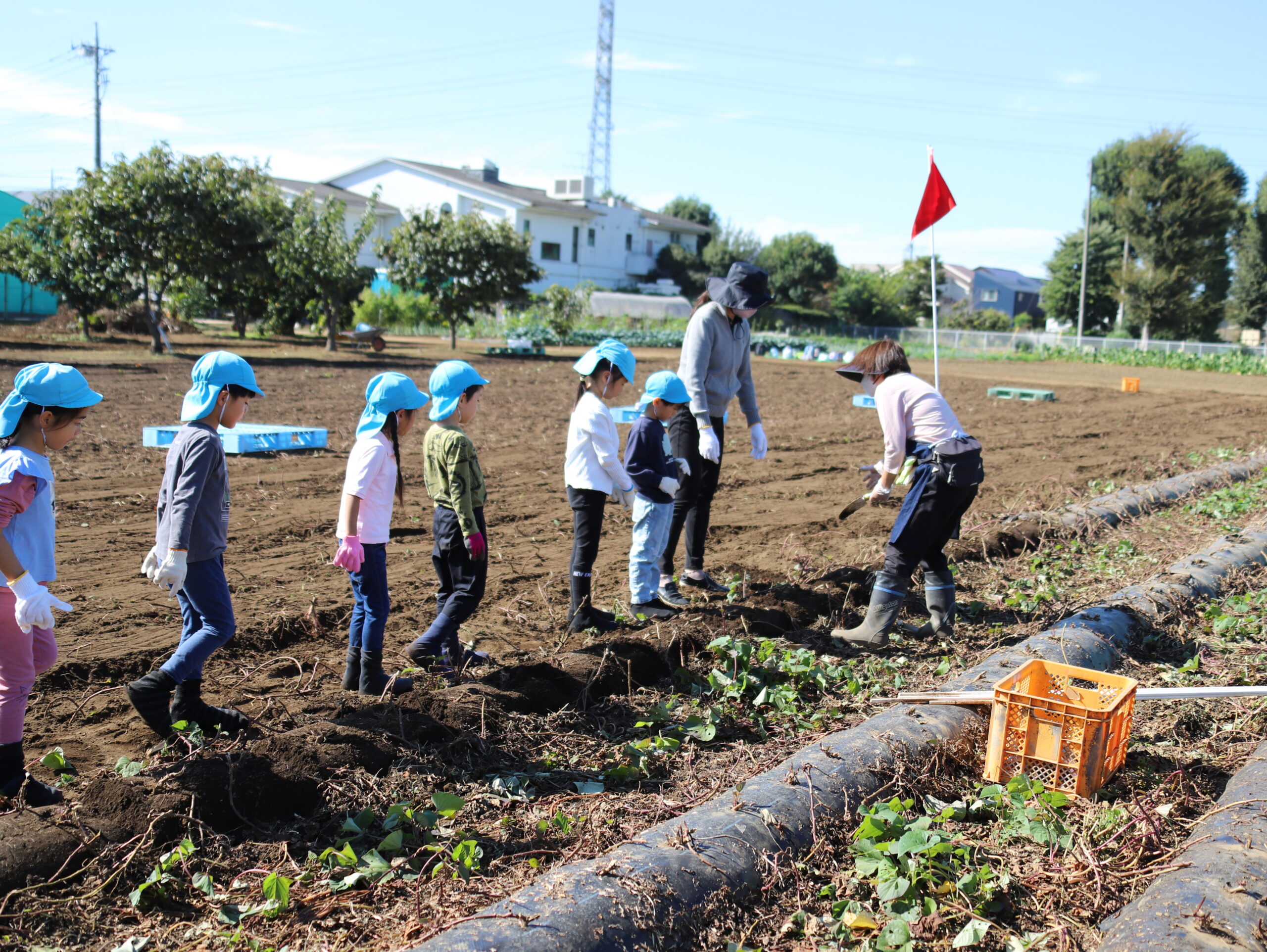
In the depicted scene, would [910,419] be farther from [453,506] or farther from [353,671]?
[353,671]

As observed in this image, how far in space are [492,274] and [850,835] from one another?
29.0m

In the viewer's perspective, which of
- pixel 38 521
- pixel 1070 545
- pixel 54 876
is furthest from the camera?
pixel 1070 545

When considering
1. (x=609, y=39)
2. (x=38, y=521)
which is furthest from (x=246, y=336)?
(x=609, y=39)

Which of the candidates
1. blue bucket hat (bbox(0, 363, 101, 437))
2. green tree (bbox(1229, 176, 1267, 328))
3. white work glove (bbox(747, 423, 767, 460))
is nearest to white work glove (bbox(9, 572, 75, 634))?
blue bucket hat (bbox(0, 363, 101, 437))

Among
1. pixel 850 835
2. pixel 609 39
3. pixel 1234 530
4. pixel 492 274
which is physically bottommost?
pixel 850 835

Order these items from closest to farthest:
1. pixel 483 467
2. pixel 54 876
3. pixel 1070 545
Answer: pixel 54 876
pixel 1070 545
pixel 483 467

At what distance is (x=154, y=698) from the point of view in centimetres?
365

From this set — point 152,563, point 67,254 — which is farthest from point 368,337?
point 152,563

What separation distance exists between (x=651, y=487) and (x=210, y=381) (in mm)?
2510

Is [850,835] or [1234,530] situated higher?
[1234,530]

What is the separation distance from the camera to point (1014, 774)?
366 centimetres

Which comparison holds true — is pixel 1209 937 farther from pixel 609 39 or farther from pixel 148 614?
pixel 609 39

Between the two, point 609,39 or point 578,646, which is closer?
point 578,646

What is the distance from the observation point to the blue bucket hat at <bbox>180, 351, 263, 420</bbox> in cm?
369
